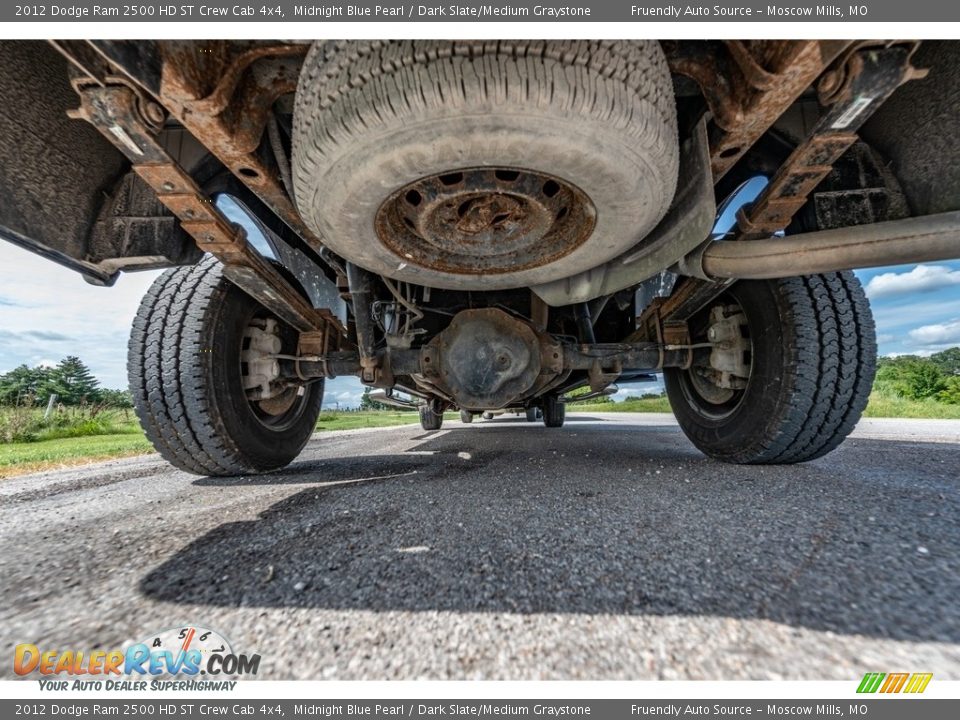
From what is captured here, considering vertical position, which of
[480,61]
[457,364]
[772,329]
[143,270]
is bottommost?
[457,364]

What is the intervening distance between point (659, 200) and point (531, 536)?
865mm

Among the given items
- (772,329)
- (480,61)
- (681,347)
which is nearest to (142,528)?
(480,61)

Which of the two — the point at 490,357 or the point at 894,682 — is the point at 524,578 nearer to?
the point at 894,682

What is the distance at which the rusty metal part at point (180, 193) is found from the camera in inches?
30.6

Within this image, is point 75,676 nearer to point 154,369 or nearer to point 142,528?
point 142,528

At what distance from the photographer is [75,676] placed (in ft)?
1.68

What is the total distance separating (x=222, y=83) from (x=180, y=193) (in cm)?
40

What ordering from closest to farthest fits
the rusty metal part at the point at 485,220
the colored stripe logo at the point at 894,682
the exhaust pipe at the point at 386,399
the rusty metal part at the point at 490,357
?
the colored stripe logo at the point at 894,682
the rusty metal part at the point at 485,220
the rusty metal part at the point at 490,357
the exhaust pipe at the point at 386,399

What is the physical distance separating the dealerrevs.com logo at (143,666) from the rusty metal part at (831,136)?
4.84 ft

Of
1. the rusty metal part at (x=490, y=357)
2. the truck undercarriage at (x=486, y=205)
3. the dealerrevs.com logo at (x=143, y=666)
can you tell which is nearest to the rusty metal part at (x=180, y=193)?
the truck undercarriage at (x=486, y=205)

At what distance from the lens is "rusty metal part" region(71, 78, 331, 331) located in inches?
30.6

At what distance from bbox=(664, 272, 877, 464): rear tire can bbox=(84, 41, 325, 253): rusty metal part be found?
70.7 inches

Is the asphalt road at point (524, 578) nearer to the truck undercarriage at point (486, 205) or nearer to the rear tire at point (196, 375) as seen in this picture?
the rear tire at point (196, 375)

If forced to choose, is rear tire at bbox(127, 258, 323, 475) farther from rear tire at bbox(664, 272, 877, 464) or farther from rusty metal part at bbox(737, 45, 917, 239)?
rear tire at bbox(664, 272, 877, 464)
